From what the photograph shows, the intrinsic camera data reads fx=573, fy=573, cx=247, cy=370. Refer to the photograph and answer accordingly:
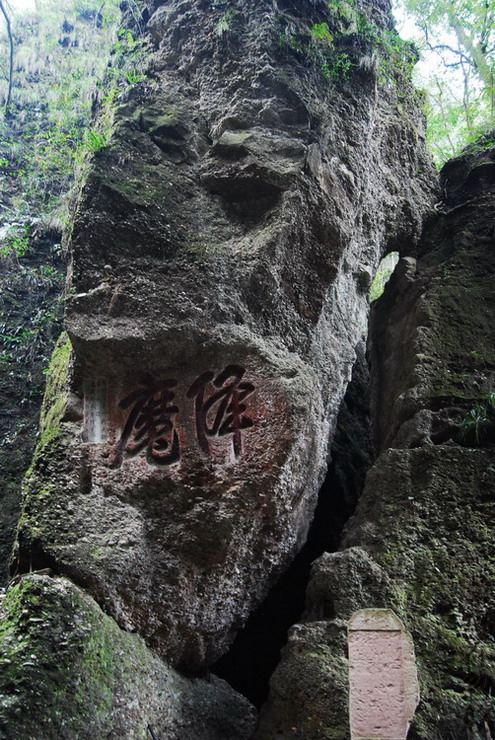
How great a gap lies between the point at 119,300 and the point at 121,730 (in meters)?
2.91

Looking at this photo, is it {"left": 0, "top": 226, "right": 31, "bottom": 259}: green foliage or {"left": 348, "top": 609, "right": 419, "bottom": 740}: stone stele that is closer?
{"left": 348, "top": 609, "right": 419, "bottom": 740}: stone stele

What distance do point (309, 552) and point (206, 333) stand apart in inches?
119

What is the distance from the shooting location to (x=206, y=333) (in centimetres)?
454

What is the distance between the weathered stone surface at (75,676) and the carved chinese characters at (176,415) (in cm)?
127

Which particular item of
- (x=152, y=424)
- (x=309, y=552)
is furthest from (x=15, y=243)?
(x=309, y=552)

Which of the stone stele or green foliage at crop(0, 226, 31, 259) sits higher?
green foliage at crop(0, 226, 31, 259)

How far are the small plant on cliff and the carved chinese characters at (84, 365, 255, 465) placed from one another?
192cm

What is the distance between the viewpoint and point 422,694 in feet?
11.6

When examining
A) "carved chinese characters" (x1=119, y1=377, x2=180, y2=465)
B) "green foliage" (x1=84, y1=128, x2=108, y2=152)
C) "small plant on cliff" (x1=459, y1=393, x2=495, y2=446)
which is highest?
"green foliage" (x1=84, y1=128, x2=108, y2=152)

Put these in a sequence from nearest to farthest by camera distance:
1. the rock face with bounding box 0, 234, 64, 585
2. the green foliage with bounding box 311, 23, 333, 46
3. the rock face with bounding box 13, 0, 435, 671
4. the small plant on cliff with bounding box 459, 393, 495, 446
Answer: the rock face with bounding box 13, 0, 435, 671
the small plant on cliff with bounding box 459, 393, 495, 446
the rock face with bounding box 0, 234, 64, 585
the green foliage with bounding box 311, 23, 333, 46

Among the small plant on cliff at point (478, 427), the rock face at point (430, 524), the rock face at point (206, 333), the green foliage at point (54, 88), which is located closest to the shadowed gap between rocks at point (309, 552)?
the rock face at point (430, 524)

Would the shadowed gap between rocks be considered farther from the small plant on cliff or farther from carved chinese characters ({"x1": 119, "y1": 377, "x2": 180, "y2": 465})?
carved chinese characters ({"x1": 119, "y1": 377, "x2": 180, "y2": 465})

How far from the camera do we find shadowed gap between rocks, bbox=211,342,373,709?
564 centimetres

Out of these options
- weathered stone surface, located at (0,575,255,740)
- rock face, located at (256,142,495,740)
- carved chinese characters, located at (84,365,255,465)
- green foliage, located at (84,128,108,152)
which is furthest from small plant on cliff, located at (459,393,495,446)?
green foliage, located at (84,128,108,152)
